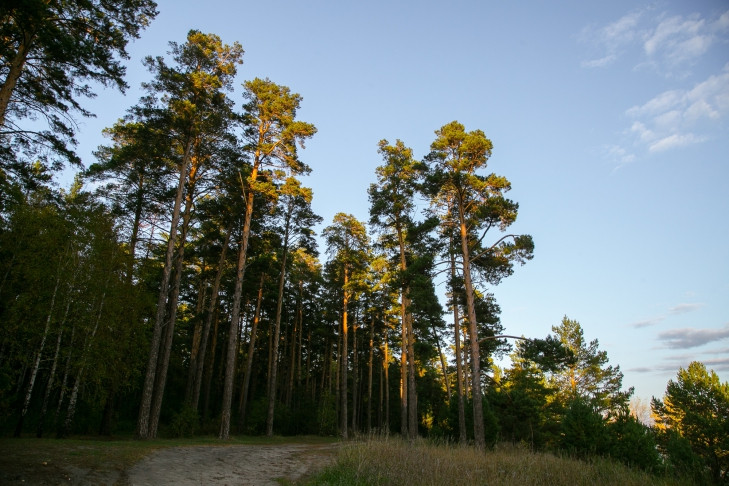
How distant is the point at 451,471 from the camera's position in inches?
301

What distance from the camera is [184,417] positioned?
60.5 feet

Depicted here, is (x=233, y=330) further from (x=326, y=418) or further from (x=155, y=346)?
(x=326, y=418)

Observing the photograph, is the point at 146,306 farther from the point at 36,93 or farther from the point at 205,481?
the point at 205,481

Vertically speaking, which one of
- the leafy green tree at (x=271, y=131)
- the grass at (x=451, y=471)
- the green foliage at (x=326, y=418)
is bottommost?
the green foliage at (x=326, y=418)

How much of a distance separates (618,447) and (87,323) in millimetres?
22486

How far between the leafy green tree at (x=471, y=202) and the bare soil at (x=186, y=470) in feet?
29.2

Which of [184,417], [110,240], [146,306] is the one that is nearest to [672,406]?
[184,417]

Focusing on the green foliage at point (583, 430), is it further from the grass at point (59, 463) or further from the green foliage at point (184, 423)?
the green foliage at point (184, 423)

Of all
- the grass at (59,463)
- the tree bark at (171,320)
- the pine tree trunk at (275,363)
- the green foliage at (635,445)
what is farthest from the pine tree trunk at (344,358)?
the grass at (59,463)

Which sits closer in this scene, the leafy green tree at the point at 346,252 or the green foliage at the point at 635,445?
Answer: the green foliage at the point at 635,445

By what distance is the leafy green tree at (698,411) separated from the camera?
20844 millimetres

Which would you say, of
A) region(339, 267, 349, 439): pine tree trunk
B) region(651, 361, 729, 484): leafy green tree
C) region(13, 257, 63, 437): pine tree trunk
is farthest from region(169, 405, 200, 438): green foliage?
region(651, 361, 729, 484): leafy green tree

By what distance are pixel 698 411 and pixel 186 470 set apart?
113 ft

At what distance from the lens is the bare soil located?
6.57m
